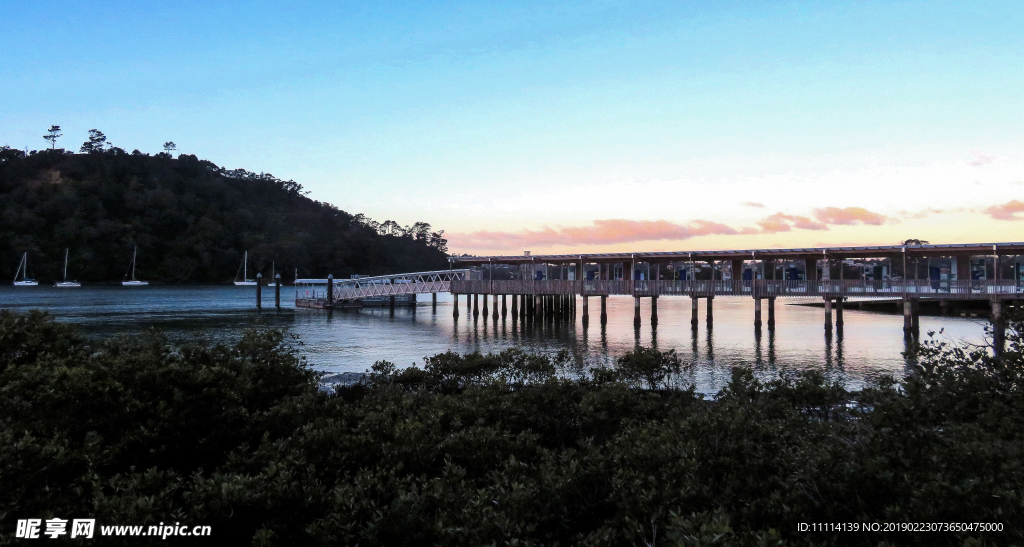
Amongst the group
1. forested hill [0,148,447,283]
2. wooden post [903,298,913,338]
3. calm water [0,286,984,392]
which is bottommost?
calm water [0,286,984,392]

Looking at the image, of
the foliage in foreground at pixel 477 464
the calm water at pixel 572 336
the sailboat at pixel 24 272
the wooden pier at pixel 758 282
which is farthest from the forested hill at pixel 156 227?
the foliage in foreground at pixel 477 464

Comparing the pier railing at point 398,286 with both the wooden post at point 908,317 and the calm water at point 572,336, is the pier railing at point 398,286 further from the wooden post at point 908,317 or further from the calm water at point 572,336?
the wooden post at point 908,317

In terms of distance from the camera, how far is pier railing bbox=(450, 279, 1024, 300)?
3403 centimetres

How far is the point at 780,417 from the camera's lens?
30.7 ft

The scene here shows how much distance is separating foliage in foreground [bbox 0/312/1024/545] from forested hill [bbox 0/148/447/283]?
132 metres

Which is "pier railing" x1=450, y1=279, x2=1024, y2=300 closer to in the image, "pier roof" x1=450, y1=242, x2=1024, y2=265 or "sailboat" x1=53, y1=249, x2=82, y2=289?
"pier roof" x1=450, y1=242, x2=1024, y2=265

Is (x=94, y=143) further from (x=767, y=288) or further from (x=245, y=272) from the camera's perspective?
(x=767, y=288)

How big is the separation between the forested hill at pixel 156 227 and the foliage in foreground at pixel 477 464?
13201cm

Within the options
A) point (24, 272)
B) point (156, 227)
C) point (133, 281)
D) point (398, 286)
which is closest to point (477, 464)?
point (398, 286)

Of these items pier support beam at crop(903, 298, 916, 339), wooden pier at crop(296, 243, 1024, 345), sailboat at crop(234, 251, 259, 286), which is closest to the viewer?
wooden pier at crop(296, 243, 1024, 345)

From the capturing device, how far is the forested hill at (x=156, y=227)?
11769cm

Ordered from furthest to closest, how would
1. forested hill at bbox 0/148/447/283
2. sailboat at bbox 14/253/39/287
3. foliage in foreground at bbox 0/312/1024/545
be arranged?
Answer: forested hill at bbox 0/148/447/283 < sailboat at bbox 14/253/39/287 < foliage in foreground at bbox 0/312/1024/545

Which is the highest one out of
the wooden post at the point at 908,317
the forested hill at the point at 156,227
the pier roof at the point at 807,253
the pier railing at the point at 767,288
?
the forested hill at the point at 156,227

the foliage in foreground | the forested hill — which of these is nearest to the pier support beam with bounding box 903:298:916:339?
the foliage in foreground
